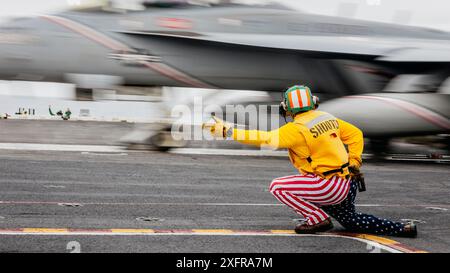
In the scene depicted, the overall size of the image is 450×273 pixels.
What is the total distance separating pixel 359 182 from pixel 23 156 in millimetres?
10567

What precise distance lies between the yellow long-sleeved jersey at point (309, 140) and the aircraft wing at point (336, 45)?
11058mm

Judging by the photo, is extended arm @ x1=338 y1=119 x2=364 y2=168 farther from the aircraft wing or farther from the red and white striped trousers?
the aircraft wing

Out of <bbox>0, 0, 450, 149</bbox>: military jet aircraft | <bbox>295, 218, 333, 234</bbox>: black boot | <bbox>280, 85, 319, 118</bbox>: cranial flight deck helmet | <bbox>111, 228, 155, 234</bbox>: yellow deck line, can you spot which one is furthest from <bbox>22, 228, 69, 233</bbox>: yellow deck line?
<bbox>0, 0, 450, 149</bbox>: military jet aircraft

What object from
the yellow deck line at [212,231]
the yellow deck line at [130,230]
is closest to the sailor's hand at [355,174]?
the yellow deck line at [212,231]

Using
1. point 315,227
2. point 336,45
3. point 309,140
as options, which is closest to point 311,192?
point 315,227

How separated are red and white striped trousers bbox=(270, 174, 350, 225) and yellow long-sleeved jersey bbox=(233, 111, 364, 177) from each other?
0.34 ft

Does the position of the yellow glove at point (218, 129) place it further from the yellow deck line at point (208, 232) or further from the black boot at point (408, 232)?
the black boot at point (408, 232)

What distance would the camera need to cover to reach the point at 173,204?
A: 9.56 meters

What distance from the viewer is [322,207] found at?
742 cm

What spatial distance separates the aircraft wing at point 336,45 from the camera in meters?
17.9

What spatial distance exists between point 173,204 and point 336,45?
407 inches

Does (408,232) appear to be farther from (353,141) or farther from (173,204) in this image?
(173,204)
